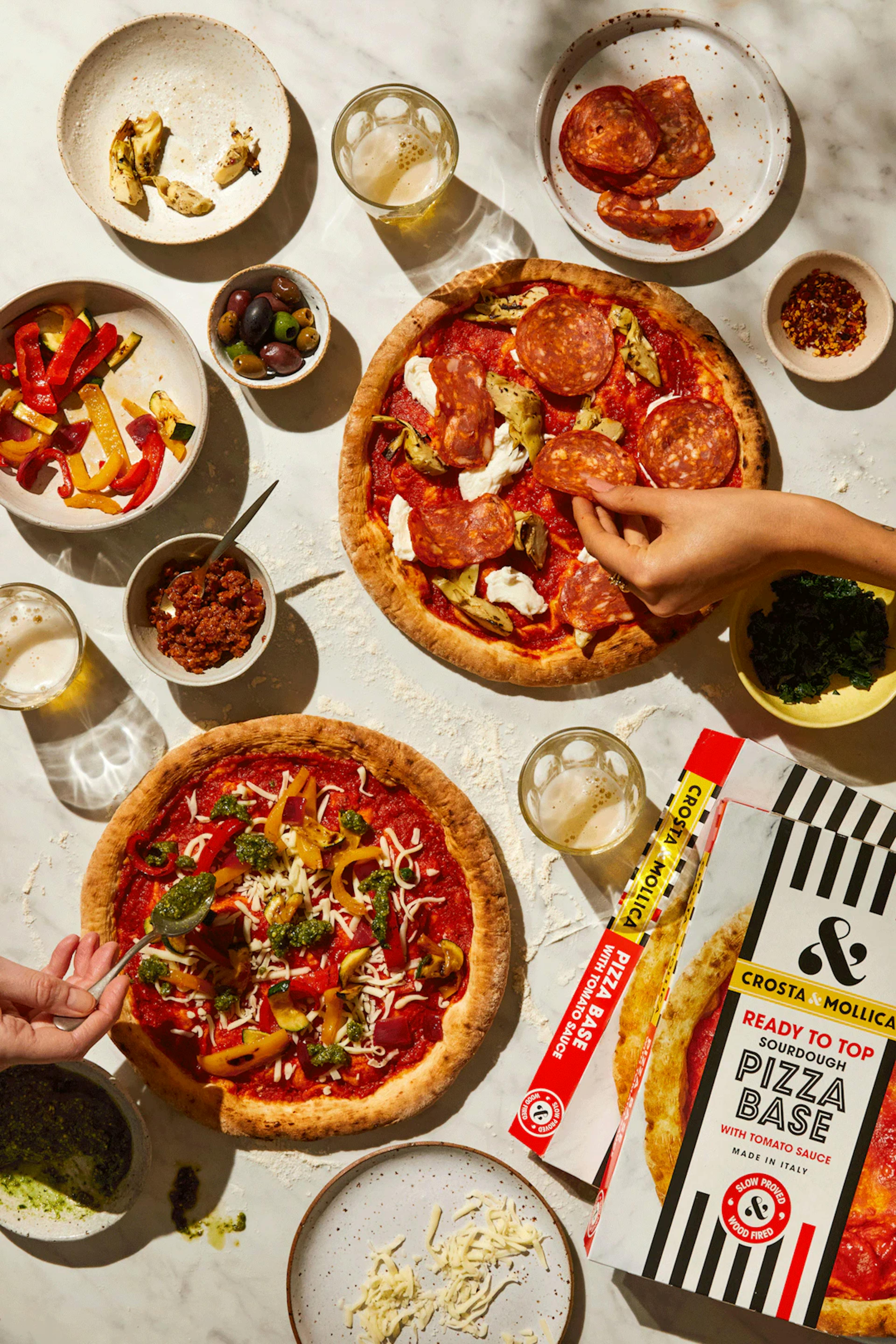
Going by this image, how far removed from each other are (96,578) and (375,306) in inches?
58.5

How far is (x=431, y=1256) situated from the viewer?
11.0 ft

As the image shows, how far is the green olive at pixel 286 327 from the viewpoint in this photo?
10.4 ft

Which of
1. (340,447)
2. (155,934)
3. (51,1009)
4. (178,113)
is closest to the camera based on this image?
(51,1009)

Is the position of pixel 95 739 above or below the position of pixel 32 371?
below

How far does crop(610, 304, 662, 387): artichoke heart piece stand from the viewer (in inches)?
126

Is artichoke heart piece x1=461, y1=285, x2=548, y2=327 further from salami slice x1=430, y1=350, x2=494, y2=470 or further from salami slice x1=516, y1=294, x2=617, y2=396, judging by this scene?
salami slice x1=430, y1=350, x2=494, y2=470

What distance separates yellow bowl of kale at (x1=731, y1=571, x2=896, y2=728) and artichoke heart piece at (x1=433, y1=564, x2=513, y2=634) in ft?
2.68

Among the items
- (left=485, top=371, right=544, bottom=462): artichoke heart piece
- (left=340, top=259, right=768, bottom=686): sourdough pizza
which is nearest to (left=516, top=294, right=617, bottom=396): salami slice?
(left=340, top=259, right=768, bottom=686): sourdough pizza

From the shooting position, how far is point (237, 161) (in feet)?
10.6

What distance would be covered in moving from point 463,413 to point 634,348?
66 centimetres

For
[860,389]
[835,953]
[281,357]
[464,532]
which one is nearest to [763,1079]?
[835,953]

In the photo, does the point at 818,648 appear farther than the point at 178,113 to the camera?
No

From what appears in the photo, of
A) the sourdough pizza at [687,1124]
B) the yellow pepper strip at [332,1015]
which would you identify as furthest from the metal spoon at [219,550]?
the sourdough pizza at [687,1124]

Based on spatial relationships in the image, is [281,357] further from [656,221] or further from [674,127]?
[674,127]
